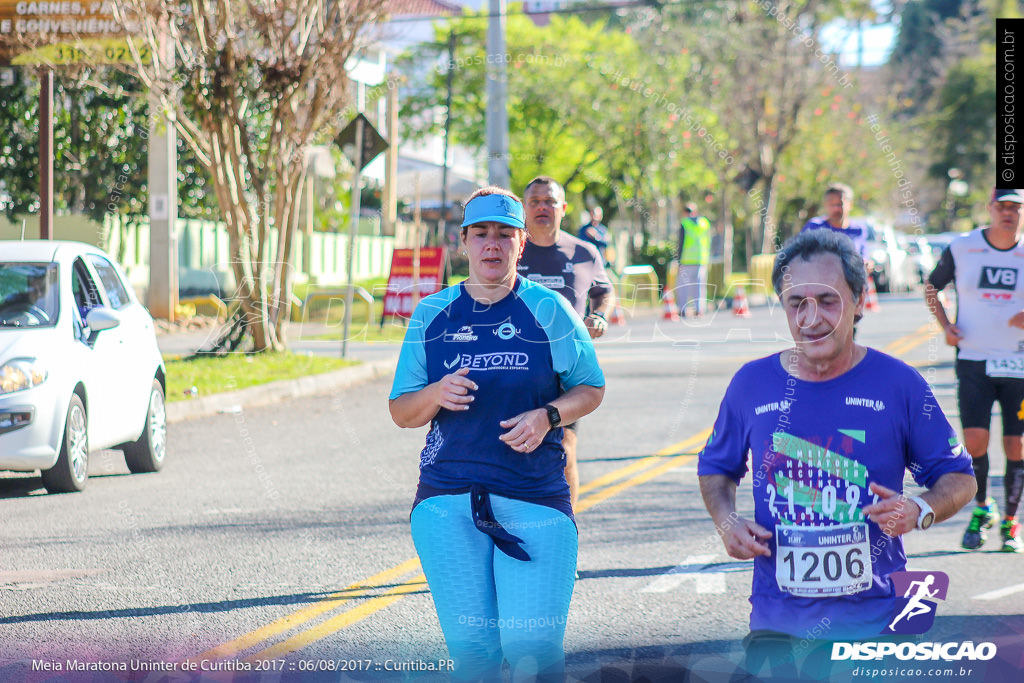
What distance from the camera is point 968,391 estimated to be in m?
7.43

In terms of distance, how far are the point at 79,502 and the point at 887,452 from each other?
6.42 meters

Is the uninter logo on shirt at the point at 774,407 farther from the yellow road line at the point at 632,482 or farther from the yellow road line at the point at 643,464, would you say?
the yellow road line at the point at 643,464

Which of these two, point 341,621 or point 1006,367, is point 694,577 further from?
point 1006,367

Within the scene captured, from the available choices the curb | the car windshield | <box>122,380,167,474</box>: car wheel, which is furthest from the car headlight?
the curb

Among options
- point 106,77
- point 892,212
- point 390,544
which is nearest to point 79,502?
point 390,544

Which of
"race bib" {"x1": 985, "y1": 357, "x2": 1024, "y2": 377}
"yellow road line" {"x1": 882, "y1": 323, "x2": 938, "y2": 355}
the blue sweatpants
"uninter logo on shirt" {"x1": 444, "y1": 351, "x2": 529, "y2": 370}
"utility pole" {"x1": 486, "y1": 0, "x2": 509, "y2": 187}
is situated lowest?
"yellow road line" {"x1": 882, "y1": 323, "x2": 938, "y2": 355}

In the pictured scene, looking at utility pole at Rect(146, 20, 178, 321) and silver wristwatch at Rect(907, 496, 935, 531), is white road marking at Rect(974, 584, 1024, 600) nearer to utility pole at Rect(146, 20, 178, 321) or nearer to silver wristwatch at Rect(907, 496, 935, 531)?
silver wristwatch at Rect(907, 496, 935, 531)

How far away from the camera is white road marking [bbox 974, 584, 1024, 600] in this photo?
243 inches

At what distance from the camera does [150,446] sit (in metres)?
9.77

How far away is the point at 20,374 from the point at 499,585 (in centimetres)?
543

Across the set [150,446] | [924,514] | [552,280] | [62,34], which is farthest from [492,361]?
[62,34]

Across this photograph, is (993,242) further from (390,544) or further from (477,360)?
(477,360)

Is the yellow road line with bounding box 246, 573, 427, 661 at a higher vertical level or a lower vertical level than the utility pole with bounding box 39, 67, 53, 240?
lower

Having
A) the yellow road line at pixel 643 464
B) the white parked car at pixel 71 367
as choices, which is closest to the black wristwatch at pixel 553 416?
the yellow road line at pixel 643 464
